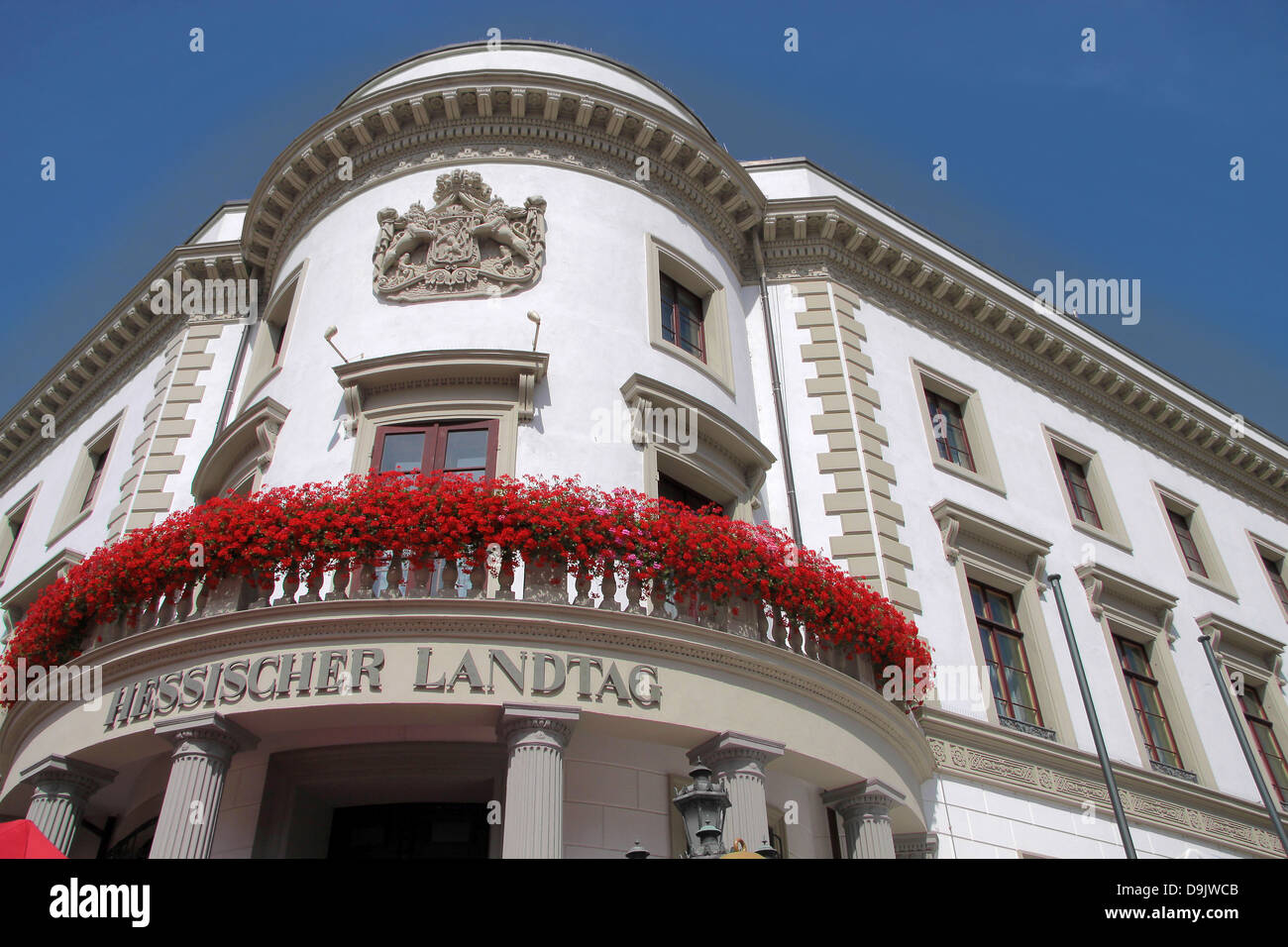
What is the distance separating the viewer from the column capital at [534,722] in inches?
412

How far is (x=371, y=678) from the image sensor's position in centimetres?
1067

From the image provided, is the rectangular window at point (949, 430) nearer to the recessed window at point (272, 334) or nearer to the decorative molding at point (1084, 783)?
the decorative molding at point (1084, 783)

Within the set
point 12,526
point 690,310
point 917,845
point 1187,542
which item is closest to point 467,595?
point 917,845

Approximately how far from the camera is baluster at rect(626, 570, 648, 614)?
455 inches

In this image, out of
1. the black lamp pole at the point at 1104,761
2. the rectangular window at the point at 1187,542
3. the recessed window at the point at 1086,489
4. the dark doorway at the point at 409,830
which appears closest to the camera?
the dark doorway at the point at 409,830

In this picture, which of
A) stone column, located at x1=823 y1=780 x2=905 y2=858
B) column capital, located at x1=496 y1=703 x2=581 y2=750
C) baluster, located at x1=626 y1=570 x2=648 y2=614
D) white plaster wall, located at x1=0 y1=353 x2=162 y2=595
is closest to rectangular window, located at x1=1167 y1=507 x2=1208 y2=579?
stone column, located at x1=823 y1=780 x2=905 y2=858

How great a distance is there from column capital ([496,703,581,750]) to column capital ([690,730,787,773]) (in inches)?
64.5

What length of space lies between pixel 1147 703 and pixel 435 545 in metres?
13.8

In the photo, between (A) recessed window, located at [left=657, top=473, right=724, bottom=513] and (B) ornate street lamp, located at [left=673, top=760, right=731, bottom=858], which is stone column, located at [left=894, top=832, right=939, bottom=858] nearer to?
(A) recessed window, located at [left=657, top=473, right=724, bottom=513]

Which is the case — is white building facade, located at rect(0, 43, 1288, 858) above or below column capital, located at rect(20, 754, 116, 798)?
above

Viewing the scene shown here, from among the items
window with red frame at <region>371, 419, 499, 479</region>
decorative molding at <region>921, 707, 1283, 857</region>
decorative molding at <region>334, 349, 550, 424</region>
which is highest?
decorative molding at <region>334, 349, 550, 424</region>

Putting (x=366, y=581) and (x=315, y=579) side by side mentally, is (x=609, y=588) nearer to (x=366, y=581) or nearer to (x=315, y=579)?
(x=366, y=581)

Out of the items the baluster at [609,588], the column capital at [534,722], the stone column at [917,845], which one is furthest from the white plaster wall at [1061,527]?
the column capital at [534,722]

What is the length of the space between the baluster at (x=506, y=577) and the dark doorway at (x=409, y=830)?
107 inches
